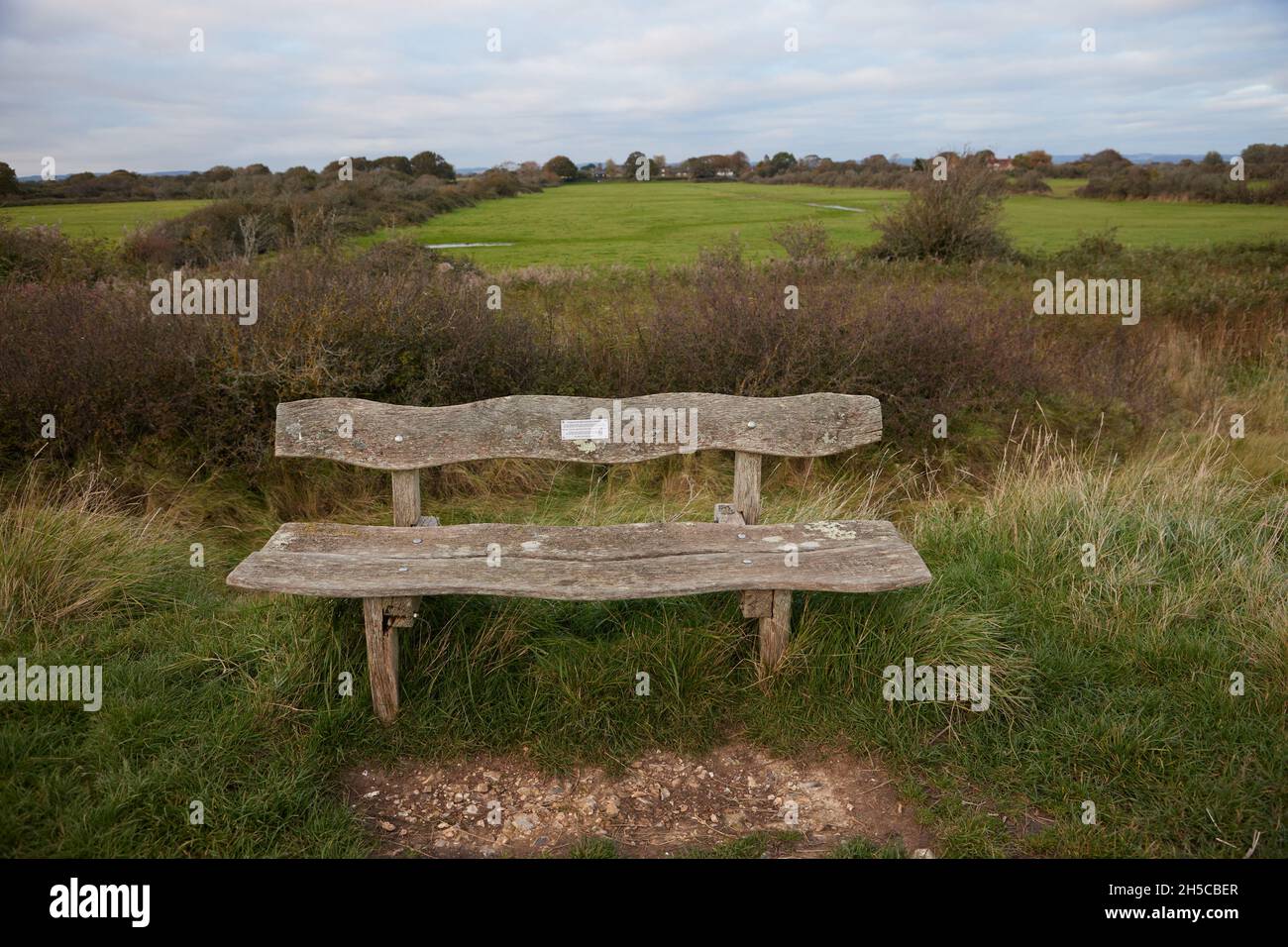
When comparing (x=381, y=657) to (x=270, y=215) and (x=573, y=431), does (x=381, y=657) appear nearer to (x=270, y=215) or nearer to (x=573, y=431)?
(x=573, y=431)

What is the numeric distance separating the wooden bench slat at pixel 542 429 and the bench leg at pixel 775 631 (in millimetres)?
716

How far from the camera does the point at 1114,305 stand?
10203 mm

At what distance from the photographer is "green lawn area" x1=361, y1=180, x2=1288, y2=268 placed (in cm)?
1432

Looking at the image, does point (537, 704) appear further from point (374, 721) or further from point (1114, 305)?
point (1114, 305)

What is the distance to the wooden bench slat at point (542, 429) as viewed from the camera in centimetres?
395

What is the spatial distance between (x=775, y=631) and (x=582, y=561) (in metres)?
0.81

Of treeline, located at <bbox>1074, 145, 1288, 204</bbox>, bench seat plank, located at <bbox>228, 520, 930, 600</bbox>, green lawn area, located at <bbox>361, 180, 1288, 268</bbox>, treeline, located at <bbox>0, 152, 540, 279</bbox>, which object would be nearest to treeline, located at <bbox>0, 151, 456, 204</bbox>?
treeline, located at <bbox>0, 152, 540, 279</bbox>

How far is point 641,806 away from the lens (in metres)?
3.19

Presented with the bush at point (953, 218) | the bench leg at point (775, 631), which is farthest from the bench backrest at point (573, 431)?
the bush at point (953, 218)

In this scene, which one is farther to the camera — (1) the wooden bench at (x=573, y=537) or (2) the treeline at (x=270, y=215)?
(2) the treeline at (x=270, y=215)

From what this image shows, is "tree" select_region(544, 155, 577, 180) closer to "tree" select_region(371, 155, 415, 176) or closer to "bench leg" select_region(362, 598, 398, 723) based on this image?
"tree" select_region(371, 155, 415, 176)

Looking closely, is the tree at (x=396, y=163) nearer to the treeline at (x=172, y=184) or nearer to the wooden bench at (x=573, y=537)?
the treeline at (x=172, y=184)
